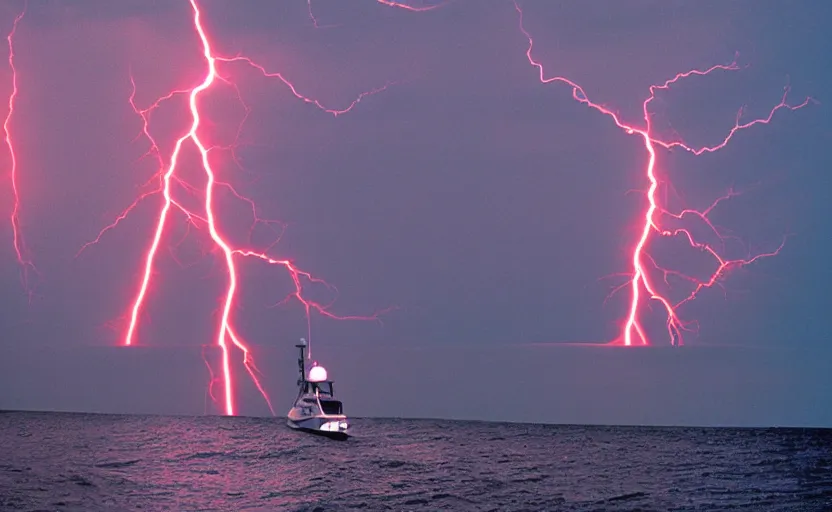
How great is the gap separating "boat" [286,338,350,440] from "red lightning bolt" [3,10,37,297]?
232 centimetres

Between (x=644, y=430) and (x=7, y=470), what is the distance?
4.44 meters

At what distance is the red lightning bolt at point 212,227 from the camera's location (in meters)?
8.52

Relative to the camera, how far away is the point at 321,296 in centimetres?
853

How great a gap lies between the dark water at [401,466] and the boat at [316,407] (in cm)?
12

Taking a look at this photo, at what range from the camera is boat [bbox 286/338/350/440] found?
834cm

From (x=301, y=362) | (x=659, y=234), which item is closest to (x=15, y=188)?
(x=301, y=362)

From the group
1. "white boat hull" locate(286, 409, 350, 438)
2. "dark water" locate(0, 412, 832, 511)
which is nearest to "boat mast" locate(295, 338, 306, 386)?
"white boat hull" locate(286, 409, 350, 438)

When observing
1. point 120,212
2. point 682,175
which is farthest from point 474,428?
point 120,212

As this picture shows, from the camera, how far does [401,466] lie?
7336 millimetres

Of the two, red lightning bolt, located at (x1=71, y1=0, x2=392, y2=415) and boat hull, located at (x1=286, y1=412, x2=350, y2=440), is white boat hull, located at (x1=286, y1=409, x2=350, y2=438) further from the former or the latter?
red lightning bolt, located at (x1=71, y1=0, x2=392, y2=415)

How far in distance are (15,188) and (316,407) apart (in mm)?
3006

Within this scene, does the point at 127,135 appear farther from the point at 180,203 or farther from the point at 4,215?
the point at 4,215

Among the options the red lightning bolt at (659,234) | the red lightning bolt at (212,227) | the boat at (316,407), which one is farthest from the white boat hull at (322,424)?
the red lightning bolt at (659,234)

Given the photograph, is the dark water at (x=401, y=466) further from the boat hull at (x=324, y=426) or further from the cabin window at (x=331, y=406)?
the cabin window at (x=331, y=406)
